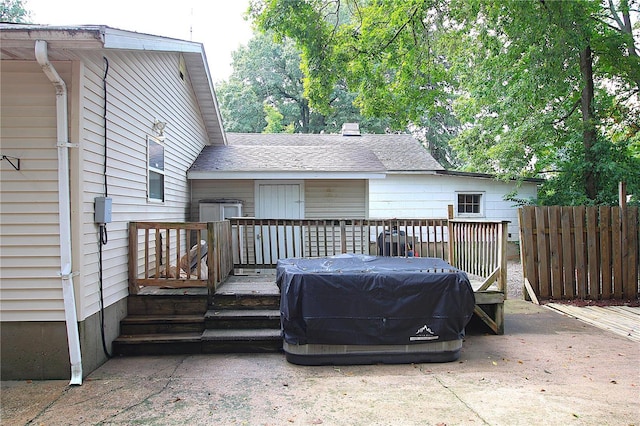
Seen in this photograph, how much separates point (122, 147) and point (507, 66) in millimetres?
8570

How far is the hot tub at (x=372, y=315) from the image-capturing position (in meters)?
4.60

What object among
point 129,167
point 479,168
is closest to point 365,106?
point 479,168

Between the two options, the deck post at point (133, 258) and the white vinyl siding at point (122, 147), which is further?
the deck post at point (133, 258)

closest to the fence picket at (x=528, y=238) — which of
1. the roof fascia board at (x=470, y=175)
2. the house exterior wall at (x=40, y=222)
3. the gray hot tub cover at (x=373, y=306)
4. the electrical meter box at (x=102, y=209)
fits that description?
the gray hot tub cover at (x=373, y=306)

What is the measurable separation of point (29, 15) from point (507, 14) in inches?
1245

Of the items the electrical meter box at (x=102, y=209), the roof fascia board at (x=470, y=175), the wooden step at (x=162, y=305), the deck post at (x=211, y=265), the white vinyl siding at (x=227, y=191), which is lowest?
the wooden step at (x=162, y=305)

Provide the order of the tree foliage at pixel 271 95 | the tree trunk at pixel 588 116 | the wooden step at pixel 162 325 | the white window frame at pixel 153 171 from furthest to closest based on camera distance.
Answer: the tree foliage at pixel 271 95 → the tree trunk at pixel 588 116 → the white window frame at pixel 153 171 → the wooden step at pixel 162 325

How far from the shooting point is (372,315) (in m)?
4.65

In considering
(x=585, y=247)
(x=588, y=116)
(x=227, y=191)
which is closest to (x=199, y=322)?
(x=227, y=191)

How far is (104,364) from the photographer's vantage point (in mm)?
4684

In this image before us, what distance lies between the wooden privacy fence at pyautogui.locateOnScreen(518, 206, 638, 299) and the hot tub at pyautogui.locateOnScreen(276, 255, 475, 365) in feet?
12.2

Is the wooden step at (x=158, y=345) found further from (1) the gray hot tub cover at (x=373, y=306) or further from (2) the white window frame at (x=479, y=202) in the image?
(2) the white window frame at (x=479, y=202)

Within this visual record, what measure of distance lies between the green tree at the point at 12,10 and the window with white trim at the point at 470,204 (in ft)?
95.2

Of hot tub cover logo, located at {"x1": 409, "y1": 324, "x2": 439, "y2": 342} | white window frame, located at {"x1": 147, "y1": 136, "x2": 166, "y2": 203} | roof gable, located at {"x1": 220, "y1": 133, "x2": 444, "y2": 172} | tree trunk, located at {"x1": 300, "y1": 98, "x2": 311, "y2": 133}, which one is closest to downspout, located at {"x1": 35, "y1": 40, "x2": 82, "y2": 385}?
white window frame, located at {"x1": 147, "y1": 136, "x2": 166, "y2": 203}
